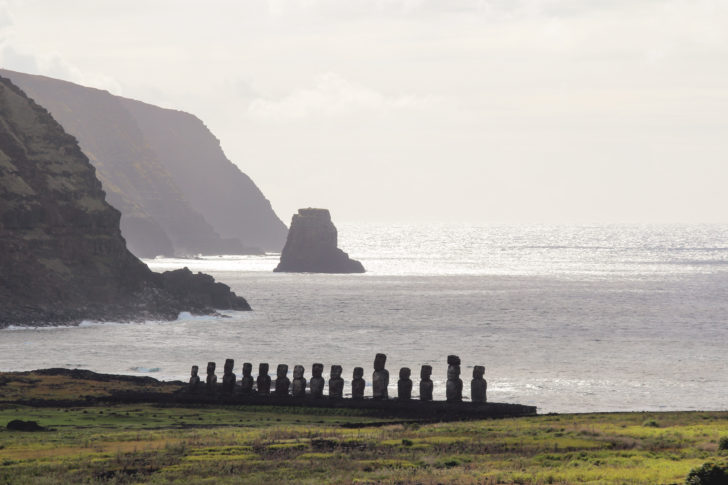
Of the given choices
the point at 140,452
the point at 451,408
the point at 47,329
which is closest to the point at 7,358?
the point at 47,329

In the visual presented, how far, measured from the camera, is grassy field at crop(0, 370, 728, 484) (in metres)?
33.8

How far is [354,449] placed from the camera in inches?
1580

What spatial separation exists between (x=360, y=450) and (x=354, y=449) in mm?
265

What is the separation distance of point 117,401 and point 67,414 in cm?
648

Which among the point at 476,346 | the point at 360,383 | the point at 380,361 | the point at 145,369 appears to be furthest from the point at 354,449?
the point at 476,346

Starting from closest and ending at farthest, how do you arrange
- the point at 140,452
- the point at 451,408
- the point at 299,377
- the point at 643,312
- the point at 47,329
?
1. the point at 140,452
2. the point at 451,408
3. the point at 299,377
4. the point at 47,329
5. the point at 643,312

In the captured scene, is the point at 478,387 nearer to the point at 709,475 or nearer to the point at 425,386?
the point at 425,386

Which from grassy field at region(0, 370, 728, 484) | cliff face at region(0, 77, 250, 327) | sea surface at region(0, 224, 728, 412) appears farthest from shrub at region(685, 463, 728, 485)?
cliff face at region(0, 77, 250, 327)

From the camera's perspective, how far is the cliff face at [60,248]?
483ft

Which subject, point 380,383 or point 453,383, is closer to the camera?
point 453,383

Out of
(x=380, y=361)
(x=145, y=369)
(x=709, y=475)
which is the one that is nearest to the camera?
(x=709, y=475)

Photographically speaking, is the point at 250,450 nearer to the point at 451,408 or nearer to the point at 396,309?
the point at 451,408

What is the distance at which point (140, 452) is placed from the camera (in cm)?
3941

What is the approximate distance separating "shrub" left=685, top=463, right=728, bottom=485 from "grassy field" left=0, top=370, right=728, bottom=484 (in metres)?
1.80
